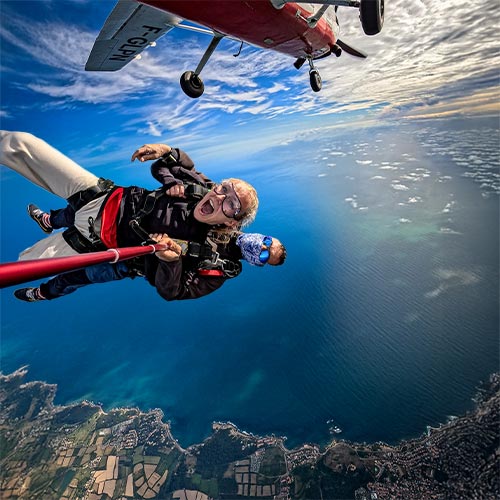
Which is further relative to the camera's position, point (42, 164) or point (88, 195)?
point (88, 195)

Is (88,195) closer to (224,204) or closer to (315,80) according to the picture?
(224,204)

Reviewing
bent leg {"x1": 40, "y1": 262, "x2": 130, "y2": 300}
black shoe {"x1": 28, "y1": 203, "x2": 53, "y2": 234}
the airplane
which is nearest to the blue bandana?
bent leg {"x1": 40, "y1": 262, "x2": 130, "y2": 300}

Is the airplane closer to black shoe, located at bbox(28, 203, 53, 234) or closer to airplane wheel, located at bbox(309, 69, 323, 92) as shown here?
airplane wheel, located at bbox(309, 69, 323, 92)

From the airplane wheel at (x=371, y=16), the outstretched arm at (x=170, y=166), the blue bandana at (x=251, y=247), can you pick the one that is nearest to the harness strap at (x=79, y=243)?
the outstretched arm at (x=170, y=166)

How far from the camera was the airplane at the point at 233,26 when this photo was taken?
300 centimetres

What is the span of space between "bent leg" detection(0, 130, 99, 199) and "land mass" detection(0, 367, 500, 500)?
25689mm

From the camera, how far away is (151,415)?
26.6 m

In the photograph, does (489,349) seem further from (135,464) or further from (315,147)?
(315,147)

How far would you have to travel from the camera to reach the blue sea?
2528 centimetres

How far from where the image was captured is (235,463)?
22328 mm

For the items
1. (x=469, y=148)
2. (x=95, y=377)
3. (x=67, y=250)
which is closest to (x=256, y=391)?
(x=95, y=377)

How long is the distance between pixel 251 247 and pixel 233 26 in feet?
10.6

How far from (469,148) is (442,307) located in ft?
277

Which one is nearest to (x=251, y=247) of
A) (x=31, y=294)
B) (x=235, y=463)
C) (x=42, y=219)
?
(x=42, y=219)
